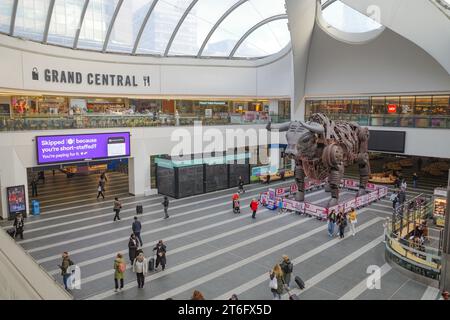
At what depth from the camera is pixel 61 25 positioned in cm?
2188

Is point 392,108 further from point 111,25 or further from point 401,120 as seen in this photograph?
point 111,25

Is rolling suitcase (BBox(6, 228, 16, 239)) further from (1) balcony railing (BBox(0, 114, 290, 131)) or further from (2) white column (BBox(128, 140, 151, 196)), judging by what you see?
(2) white column (BBox(128, 140, 151, 196))

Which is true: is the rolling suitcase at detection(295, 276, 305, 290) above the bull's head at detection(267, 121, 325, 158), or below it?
below

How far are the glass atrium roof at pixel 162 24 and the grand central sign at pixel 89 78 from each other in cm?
171

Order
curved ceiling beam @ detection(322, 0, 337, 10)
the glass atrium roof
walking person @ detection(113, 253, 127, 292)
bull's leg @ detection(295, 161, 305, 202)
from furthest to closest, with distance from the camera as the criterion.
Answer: curved ceiling beam @ detection(322, 0, 337, 10) < the glass atrium roof < bull's leg @ detection(295, 161, 305, 202) < walking person @ detection(113, 253, 127, 292)

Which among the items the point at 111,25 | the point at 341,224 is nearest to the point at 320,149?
the point at 341,224

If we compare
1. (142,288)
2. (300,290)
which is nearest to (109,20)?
(142,288)

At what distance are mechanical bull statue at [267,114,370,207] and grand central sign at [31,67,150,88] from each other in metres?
11.8

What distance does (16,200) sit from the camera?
60.1ft

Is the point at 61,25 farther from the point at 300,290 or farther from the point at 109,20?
the point at 300,290

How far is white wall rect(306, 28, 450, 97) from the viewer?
75.9ft

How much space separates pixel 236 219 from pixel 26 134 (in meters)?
11.5

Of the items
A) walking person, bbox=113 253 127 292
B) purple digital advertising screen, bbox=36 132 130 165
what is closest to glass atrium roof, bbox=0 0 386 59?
purple digital advertising screen, bbox=36 132 130 165

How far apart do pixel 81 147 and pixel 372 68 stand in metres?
19.7
